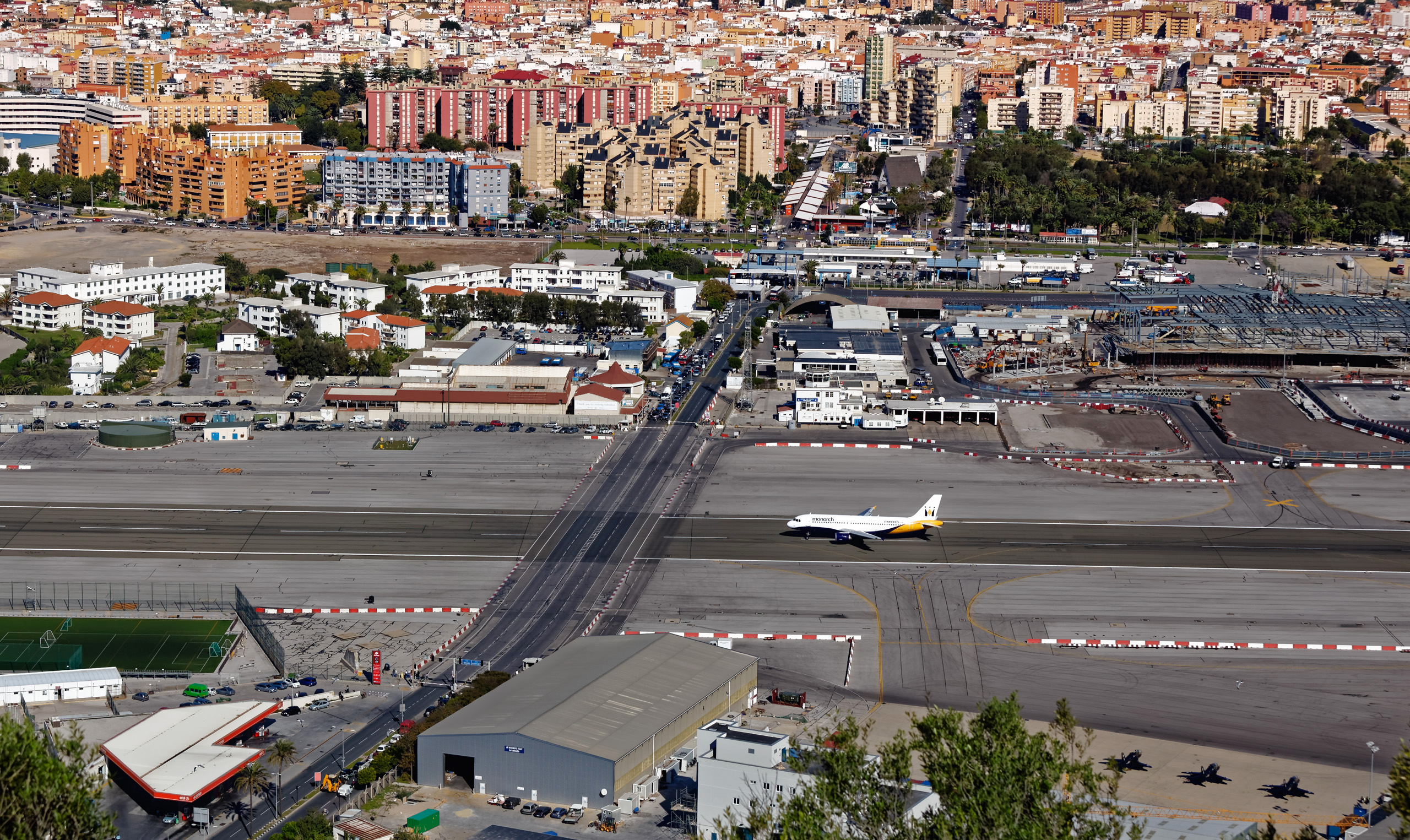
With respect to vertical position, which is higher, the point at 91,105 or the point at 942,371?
the point at 91,105

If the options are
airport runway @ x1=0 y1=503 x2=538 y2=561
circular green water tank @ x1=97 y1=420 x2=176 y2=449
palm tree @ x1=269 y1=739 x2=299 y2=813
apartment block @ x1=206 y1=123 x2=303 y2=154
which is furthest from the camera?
apartment block @ x1=206 y1=123 x2=303 y2=154

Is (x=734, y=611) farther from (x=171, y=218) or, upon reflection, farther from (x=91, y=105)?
(x=91, y=105)

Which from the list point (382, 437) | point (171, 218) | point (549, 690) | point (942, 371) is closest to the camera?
point (549, 690)

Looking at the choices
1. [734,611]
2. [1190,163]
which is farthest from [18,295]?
[1190,163]

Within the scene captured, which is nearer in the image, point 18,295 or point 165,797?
point 165,797

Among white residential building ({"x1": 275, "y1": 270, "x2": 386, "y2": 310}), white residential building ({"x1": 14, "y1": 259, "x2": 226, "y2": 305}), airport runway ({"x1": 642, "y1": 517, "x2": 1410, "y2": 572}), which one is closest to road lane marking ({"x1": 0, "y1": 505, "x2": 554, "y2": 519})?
airport runway ({"x1": 642, "y1": 517, "x2": 1410, "y2": 572})

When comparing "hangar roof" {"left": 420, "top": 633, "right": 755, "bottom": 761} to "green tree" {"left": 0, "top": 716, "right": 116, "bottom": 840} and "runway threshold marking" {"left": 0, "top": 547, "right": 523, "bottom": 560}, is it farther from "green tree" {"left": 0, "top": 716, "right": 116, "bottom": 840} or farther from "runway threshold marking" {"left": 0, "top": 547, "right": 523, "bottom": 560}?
"green tree" {"left": 0, "top": 716, "right": 116, "bottom": 840}

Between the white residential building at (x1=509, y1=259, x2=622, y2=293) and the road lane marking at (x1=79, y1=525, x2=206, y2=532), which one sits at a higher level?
the white residential building at (x1=509, y1=259, x2=622, y2=293)
